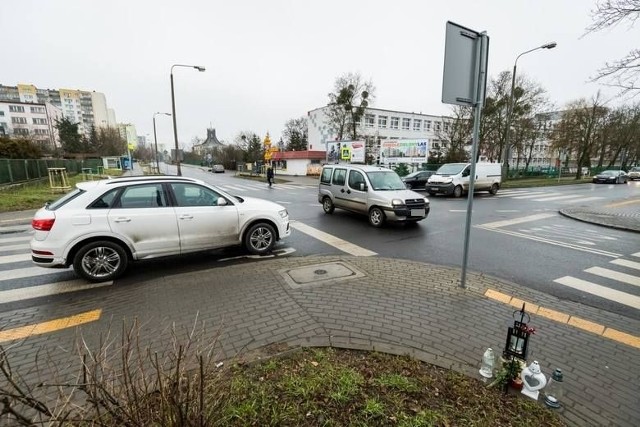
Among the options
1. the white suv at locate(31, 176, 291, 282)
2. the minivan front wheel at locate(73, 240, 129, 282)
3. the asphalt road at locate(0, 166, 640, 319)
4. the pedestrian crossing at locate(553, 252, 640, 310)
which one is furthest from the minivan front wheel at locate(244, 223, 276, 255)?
the pedestrian crossing at locate(553, 252, 640, 310)

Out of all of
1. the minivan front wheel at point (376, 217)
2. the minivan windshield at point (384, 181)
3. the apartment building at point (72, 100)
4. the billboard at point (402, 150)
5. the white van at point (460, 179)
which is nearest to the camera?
the minivan front wheel at point (376, 217)

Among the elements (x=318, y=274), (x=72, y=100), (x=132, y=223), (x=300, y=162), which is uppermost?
(x=72, y=100)

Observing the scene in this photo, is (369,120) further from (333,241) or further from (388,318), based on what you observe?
(388,318)

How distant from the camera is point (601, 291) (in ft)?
16.9

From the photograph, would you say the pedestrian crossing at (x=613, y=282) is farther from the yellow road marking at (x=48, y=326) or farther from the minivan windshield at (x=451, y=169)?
the minivan windshield at (x=451, y=169)

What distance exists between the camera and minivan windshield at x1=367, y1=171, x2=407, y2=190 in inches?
406

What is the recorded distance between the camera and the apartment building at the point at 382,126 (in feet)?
176

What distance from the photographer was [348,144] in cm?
3662

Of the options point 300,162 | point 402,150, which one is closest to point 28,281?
point 402,150

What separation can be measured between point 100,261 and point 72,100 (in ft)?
451

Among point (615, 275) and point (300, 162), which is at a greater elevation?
point (300, 162)

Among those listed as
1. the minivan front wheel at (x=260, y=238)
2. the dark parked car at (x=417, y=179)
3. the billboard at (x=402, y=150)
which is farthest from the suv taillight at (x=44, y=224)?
the billboard at (x=402, y=150)

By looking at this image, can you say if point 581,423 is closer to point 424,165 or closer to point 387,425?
point 387,425

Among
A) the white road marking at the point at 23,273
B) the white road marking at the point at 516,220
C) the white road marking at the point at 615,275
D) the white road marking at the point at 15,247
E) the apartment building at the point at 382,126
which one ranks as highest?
the apartment building at the point at 382,126
